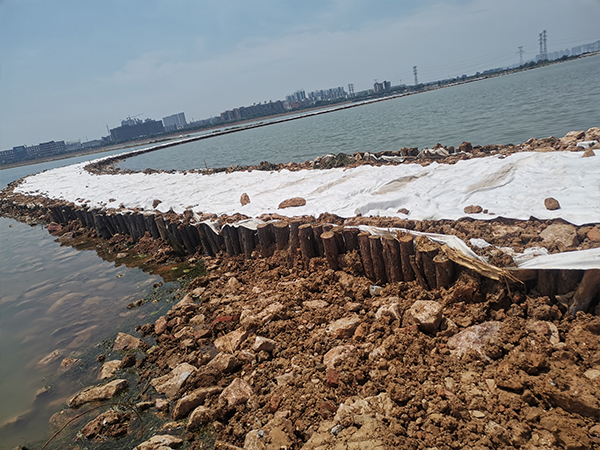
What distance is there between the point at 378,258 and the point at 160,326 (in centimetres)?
398

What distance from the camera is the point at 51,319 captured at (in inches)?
295

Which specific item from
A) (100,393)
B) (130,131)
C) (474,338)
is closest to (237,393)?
(100,393)

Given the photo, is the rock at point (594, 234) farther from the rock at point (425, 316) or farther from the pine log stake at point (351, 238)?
the pine log stake at point (351, 238)

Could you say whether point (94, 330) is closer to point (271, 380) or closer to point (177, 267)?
point (177, 267)

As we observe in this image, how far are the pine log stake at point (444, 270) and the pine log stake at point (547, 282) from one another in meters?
0.98

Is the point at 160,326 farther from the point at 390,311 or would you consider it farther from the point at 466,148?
the point at 466,148

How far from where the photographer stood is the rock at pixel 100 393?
4.68 meters

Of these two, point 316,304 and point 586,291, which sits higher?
point 586,291

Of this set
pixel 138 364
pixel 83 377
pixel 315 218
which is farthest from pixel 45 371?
pixel 315 218

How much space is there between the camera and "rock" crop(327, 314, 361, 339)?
173 inches

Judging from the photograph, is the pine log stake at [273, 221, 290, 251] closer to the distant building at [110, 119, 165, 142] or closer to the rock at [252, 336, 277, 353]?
the rock at [252, 336, 277, 353]

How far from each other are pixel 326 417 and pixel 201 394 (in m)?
1.67

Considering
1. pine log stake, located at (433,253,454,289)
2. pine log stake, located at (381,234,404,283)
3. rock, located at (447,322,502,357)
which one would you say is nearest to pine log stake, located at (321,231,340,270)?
pine log stake, located at (381,234,404,283)

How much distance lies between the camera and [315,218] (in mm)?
7449
